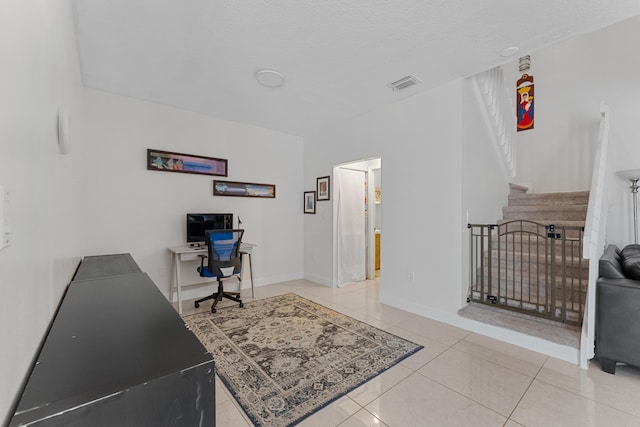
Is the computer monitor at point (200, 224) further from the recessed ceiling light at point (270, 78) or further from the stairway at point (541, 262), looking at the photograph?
the stairway at point (541, 262)

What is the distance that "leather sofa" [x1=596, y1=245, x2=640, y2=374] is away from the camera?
191 centimetres

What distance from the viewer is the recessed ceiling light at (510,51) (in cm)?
241

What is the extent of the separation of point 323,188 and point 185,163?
7.05 ft

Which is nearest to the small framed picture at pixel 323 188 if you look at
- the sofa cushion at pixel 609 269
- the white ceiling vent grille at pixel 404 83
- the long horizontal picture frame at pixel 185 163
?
the long horizontal picture frame at pixel 185 163

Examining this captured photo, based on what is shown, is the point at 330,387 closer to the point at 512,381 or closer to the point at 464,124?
the point at 512,381

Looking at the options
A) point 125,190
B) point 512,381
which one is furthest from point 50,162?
point 512,381

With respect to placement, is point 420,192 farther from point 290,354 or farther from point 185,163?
point 185,163

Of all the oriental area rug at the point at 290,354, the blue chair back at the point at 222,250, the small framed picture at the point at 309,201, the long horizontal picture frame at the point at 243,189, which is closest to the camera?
the oriental area rug at the point at 290,354

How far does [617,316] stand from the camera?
196 centimetres

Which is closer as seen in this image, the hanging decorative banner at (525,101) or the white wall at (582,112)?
the white wall at (582,112)

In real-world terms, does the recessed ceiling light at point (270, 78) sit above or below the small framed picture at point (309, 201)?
→ above

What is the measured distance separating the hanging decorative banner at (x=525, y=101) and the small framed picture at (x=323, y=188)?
3.55 metres

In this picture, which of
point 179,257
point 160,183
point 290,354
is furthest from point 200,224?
point 290,354

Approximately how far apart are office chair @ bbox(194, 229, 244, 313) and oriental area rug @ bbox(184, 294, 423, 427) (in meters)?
0.27
